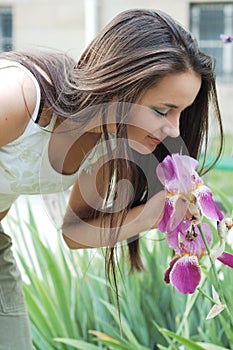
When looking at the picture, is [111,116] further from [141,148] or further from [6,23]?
[6,23]

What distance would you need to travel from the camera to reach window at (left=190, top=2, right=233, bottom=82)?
25.2 feet

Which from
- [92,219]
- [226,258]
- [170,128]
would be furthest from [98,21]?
[226,258]

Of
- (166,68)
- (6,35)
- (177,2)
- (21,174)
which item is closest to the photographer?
(166,68)

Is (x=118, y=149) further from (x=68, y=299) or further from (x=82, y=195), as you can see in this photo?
(x=68, y=299)

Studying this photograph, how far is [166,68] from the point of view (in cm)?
127

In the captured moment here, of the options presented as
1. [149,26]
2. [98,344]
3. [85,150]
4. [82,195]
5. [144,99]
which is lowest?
[98,344]

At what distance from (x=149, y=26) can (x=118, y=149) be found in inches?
8.3

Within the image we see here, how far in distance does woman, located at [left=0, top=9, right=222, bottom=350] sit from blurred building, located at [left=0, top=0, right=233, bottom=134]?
5628mm

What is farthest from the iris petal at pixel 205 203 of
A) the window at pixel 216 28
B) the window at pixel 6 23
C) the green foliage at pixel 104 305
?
the window at pixel 6 23

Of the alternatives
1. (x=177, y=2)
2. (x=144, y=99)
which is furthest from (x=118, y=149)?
(x=177, y=2)

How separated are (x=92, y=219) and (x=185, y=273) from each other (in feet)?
1.46

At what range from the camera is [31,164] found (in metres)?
1.39

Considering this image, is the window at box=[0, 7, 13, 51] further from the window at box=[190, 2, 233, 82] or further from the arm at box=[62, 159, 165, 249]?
the arm at box=[62, 159, 165, 249]

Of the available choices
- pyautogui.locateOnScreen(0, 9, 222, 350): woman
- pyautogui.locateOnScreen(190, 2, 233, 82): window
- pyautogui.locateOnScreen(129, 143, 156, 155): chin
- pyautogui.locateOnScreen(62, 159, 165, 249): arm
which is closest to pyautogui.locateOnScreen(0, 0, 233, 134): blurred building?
pyautogui.locateOnScreen(190, 2, 233, 82): window
